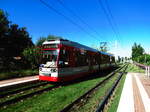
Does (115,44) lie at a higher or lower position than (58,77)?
higher

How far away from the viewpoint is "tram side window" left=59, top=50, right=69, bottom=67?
8.97 meters

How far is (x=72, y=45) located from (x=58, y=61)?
2.13 meters

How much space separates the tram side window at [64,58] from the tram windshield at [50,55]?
1.24 feet

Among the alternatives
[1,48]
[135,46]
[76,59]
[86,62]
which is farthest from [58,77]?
[135,46]

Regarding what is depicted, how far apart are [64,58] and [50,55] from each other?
1.05 metres

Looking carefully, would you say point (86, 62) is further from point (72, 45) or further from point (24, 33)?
point (24, 33)

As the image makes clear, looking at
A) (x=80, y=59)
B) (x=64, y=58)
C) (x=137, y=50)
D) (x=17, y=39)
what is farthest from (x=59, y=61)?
(x=137, y=50)

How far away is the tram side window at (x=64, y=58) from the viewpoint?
8969 millimetres

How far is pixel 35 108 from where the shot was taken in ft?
17.4

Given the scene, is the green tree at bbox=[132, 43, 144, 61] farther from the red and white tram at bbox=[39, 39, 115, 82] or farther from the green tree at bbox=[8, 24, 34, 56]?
the red and white tram at bbox=[39, 39, 115, 82]

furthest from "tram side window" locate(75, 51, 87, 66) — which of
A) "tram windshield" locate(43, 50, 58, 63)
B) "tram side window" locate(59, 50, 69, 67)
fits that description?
"tram windshield" locate(43, 50, 58, 63)

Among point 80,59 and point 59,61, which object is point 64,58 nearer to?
point 59,61

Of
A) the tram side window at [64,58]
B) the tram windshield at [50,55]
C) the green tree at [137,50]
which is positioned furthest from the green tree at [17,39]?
the green tree at [137,50]

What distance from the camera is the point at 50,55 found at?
Answer: 30.4ft
